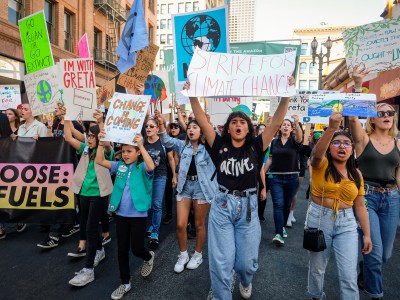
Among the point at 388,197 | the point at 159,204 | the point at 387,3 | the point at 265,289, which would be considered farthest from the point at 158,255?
the point at 387,3

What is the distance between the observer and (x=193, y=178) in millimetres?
4145

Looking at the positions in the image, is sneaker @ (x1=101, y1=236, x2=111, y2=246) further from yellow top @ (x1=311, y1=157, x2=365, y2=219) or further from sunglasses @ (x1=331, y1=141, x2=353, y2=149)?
sunglasses @ (x1=331, y1=141, x2=353, y2=149)

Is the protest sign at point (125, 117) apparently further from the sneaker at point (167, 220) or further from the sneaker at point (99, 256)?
the sneaker at point (167, 220)

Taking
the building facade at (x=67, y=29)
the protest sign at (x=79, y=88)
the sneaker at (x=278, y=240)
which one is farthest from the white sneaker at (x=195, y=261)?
the building facade at (x=67, y=29)

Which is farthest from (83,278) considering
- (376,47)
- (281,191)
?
(376,47)

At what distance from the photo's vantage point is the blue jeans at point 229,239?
2846 millimetres

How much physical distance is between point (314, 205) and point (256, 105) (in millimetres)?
13736

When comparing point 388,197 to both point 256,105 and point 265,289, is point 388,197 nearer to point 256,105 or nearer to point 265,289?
point 265,289

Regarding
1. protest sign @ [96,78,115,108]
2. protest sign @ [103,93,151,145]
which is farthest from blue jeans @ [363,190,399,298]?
protest sign @ [96,78,115,108]

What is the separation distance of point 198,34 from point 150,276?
154 inches

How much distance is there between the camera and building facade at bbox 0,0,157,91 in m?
13.1

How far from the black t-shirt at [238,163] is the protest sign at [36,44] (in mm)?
3790

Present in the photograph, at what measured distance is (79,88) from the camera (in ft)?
14.3

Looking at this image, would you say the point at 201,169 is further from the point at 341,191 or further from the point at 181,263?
the point at 341,191
